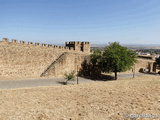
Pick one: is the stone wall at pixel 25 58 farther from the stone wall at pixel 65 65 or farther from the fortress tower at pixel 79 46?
the fortress tower at pixel 79 46

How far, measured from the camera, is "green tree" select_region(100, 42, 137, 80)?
20469mm

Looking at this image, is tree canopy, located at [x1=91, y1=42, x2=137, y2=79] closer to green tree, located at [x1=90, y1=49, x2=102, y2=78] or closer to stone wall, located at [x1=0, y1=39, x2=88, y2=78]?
green tree, located at [x1=90, y1=49, x2=102, y2=78]

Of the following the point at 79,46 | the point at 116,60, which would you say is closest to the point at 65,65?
the point at 116,60

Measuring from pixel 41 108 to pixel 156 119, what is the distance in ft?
18.0

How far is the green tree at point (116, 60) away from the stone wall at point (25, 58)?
730cm

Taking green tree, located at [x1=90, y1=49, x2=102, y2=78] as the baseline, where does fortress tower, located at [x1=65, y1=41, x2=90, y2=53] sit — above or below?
above

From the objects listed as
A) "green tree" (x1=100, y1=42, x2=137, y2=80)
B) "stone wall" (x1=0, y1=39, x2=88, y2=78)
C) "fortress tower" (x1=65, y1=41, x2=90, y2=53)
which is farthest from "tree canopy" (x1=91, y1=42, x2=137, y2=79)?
"stone wall" (x1=0, y1=39, x2=88, y2=78)

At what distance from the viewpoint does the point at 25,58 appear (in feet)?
54.9

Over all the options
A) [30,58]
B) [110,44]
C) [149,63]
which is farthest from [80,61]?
[149,63]

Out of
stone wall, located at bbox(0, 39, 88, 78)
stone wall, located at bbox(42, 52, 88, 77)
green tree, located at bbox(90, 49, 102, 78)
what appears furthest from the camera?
green tree, located at bbox(90, 49, 102, 78)

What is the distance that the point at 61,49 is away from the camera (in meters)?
21.5

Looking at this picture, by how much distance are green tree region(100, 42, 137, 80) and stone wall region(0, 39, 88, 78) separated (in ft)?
24.0

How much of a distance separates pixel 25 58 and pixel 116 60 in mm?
14598

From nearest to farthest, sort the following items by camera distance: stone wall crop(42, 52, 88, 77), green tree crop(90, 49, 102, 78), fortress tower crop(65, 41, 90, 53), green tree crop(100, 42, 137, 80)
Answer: stone wall crop(42, 52, 88, 77) < green tree crop(100, 42, 137, 80) < green tree crop(90, 49, 102, 78) < fortress tower crop(65, 41, 90, 53)
